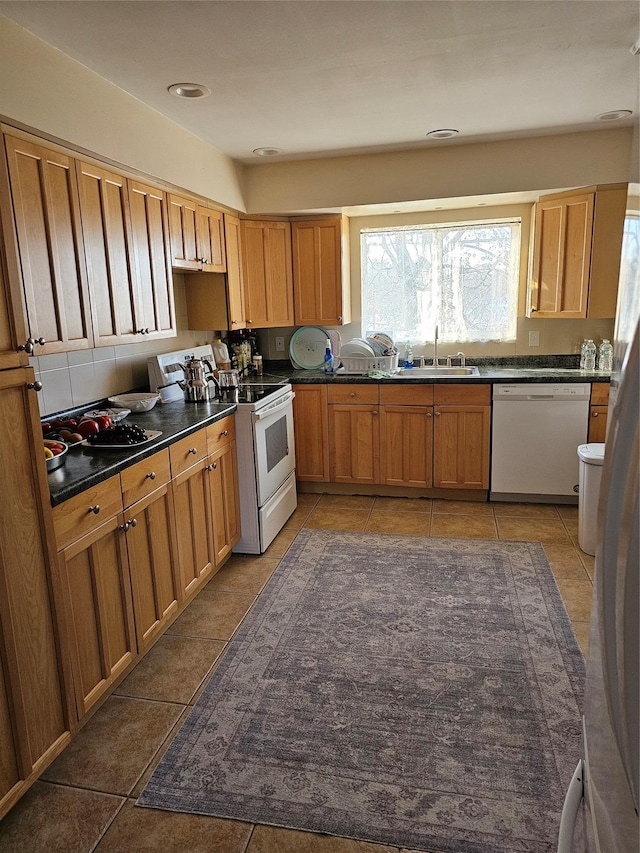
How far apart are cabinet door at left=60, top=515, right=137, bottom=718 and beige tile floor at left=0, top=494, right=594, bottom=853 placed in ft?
0.52

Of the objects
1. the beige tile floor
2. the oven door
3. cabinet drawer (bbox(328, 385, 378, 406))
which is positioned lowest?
the beige tile floor

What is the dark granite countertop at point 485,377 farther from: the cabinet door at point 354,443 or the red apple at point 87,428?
the red apple at point 87,428

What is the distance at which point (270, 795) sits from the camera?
1.80 m

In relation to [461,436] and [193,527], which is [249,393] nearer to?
[193,527]

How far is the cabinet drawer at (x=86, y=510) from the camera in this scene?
183 centimetres

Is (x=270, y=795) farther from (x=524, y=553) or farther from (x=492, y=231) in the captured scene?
(x=492, y=231)

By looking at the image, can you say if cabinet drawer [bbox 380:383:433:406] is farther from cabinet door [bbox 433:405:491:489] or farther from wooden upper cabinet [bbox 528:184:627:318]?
wooden upper cabinet [bbox 528:184:627:318]

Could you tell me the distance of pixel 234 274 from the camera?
4215 mm

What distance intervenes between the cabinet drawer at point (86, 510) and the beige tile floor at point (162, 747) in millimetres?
757

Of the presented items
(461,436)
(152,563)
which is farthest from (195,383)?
(461,436)

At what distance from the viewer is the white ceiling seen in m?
2.07

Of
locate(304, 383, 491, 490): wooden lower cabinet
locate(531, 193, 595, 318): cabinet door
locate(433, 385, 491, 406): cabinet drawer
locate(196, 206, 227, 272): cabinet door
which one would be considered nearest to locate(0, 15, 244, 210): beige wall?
locate(196, 206, 227, 272): cabinet door

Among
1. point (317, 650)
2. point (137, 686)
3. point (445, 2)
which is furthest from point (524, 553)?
point (445, 2)

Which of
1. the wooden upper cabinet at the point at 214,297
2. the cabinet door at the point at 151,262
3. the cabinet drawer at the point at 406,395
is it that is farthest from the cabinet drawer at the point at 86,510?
the cabinet drawer at the point at 406,395
